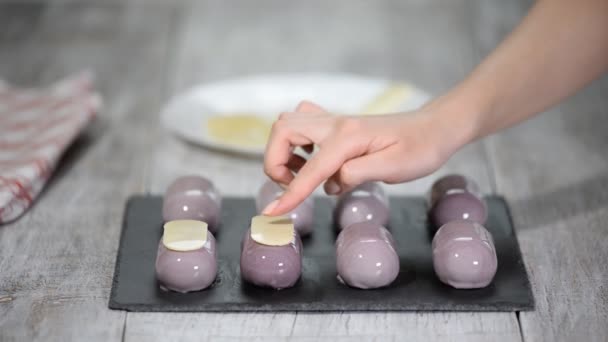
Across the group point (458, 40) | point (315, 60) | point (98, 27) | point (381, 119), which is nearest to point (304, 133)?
point (381, 119)

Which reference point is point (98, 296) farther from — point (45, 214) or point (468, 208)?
point (468, 208)

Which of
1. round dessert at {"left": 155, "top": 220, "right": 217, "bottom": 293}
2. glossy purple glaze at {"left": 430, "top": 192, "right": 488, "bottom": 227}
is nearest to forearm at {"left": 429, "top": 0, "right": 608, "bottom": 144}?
glossy purple glaze at {"left": 430, "top": 192, "right": 488, "bottom": 227}

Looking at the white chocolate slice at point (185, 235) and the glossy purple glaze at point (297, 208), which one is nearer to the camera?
the white chocolate slice at point (185, 235)

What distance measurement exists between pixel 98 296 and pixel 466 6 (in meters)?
1.24

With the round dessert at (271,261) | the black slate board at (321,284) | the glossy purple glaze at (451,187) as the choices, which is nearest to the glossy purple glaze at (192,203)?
the black slate board at (321,284)

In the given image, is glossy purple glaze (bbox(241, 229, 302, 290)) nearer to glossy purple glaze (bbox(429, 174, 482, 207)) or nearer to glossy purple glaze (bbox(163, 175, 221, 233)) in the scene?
glossy purple glaze (bbox(163, 175, 221, 233))

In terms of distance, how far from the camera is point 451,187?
1.21 metres

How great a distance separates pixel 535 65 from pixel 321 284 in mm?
363

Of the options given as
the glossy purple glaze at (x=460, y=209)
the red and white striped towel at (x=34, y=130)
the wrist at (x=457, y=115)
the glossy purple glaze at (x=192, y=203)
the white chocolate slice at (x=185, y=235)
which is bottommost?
the red and white striped towel at (x=34, y=130)

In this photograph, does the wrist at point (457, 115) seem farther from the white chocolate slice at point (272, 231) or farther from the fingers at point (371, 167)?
the white chocolate slice at point (272, 231)

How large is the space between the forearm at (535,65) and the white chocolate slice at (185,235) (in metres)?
0.31

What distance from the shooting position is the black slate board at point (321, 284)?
103 centimetres

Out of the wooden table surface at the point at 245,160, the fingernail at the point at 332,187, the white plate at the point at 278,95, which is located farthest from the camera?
the white plate at the point at 278,95

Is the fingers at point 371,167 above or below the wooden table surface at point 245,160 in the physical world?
above
